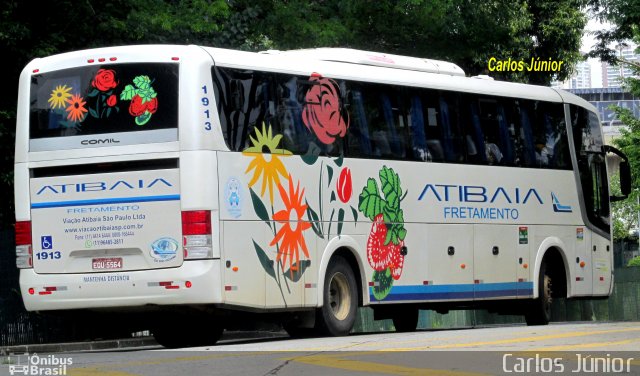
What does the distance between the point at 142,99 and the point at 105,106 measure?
1.58 ft

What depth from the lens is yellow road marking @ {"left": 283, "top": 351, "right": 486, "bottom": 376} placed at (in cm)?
1116

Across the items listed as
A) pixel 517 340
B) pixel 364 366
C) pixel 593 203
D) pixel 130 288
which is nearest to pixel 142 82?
pixel 130 288

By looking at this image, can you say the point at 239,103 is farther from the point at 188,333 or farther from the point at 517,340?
the point at 517,340

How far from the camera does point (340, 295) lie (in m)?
18.8

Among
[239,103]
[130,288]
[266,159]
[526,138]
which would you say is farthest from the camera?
[526,138]

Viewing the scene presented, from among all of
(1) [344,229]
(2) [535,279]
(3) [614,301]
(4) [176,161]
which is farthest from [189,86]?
(3) [614,301]

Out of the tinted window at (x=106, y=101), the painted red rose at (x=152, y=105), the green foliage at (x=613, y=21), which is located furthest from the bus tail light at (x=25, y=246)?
the green foliage at (x=613, y=21)

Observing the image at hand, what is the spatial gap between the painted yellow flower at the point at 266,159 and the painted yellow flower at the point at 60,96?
7.11ft

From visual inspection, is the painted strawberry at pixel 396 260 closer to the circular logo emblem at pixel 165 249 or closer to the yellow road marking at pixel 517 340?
the yellow road marking at pixel 517 340

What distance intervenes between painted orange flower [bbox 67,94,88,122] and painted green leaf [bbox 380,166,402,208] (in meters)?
4.46

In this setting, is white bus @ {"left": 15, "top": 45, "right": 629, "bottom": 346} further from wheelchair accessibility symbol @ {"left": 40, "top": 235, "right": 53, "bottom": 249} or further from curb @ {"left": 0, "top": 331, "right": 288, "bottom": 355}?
curb @ {"left": 0, "top": 331, "right": 288, "bottom": 355}

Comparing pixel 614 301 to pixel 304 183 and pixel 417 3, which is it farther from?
pixel 304 183

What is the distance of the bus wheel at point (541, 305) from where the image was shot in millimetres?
23000

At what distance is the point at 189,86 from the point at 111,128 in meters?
1.05
